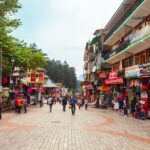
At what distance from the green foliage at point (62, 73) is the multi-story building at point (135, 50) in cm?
10215

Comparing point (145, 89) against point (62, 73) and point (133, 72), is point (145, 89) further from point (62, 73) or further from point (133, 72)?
point (62, 73)

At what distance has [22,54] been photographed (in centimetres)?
4103

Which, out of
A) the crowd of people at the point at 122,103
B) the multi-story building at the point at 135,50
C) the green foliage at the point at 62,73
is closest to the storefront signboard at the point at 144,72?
the multi-story building at the point at 135,50

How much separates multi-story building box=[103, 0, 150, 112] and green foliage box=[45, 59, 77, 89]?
10215 centimetres

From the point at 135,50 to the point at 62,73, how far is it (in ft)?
383

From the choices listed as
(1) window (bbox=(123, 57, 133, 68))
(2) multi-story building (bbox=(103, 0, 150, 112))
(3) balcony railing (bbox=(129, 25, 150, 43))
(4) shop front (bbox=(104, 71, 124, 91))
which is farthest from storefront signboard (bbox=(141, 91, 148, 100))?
(1) window (bbox=(123, 57, 133, 68))

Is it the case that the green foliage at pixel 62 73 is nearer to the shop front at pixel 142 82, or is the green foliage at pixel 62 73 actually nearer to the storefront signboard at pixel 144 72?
the shop front at pixel 142 82

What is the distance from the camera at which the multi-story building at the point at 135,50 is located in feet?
99.7

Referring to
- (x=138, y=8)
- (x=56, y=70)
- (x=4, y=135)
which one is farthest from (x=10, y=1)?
(x=56, y=70)

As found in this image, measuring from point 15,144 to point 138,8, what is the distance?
21.3 meters

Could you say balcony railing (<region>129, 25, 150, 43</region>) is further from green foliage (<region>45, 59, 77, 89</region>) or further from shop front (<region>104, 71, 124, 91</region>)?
green foliage (<region>45, 59, 77, 89</region>)

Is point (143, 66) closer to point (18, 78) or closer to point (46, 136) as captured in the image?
point (46, 136)

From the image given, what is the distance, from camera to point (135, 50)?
35.4 meters

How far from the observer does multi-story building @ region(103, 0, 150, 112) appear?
30373 millimetres
